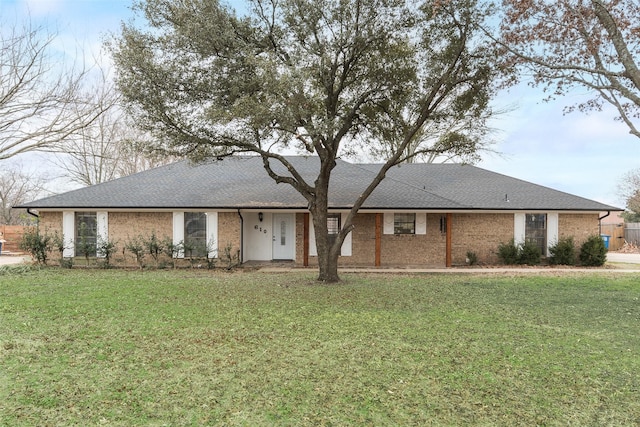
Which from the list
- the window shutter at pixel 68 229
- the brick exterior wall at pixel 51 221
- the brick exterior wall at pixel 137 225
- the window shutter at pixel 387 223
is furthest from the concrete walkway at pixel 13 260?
the window shutter at pixel 387 223

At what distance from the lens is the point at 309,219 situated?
16203 mm

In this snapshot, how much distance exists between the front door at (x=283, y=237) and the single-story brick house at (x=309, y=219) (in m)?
0.04

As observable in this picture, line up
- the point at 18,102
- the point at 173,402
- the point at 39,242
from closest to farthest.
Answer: the point at 173,402 → the point at 18,102 → the point at 39,242

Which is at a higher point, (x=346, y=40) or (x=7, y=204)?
(x=346, y=40)

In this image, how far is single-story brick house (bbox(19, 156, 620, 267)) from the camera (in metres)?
15.7

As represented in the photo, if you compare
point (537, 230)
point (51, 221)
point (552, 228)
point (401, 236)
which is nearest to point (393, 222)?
point (401, 236)

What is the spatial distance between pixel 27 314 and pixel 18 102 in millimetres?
4230

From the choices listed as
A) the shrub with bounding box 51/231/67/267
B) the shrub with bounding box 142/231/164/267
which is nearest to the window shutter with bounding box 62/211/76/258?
the shrub with bounding box 51/231/67/267

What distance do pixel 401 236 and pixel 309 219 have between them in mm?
3548

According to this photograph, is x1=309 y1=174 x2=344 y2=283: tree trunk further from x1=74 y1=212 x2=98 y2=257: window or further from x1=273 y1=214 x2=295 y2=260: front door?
x1=74 y1=212 x2=98 y2=257: window

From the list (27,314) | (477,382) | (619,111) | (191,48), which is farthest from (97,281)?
(619,111)

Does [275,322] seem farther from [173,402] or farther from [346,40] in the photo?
[346,40]

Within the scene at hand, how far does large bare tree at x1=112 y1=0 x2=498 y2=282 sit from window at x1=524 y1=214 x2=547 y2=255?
667cm

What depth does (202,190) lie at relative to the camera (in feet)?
55.8
